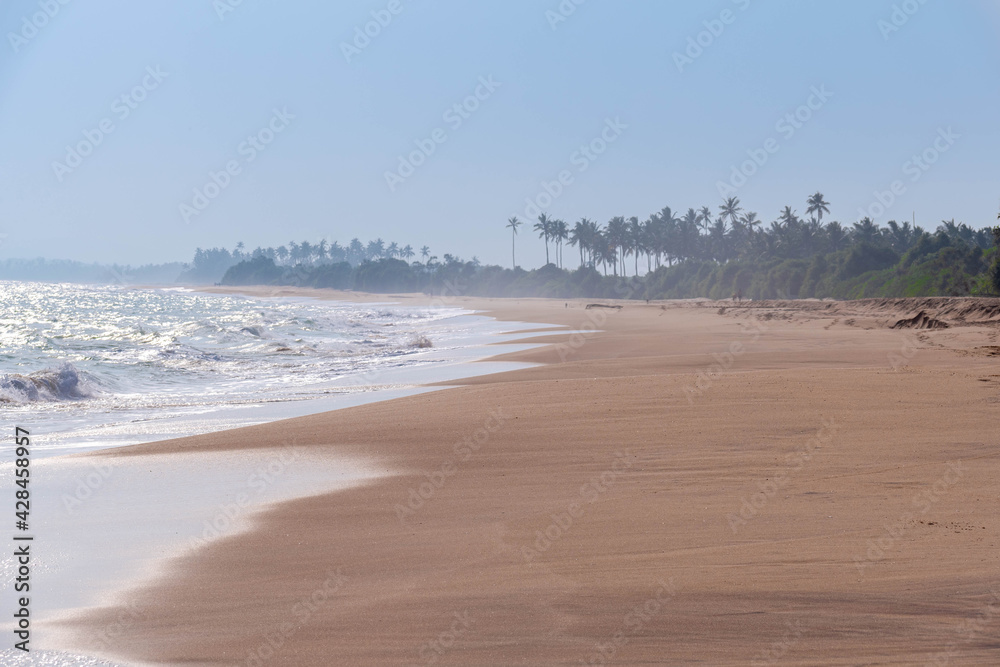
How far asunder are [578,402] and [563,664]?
6.43 m

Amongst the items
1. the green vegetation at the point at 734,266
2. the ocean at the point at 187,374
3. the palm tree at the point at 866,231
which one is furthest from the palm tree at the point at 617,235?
the ocean at the point at 187,374

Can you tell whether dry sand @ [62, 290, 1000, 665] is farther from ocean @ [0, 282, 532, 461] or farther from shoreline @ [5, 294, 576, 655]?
ocean @ [0, 282, 532, 461]

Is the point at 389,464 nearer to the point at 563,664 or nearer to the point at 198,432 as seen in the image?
the point at 198,432

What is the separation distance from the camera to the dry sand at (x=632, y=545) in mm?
3611

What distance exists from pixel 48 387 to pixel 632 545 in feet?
46.2

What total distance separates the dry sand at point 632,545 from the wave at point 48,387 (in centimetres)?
695

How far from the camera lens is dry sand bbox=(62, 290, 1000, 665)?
3611 mm

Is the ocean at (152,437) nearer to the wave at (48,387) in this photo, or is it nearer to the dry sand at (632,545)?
the wave at (48,387)

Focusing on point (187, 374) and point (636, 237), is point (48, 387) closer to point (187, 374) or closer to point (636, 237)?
point (187, 374)

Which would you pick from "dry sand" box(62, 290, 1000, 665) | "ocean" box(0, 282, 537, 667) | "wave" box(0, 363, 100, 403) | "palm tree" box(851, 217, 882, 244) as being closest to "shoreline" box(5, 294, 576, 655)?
"ocean" box(0, 282, 537, 667)

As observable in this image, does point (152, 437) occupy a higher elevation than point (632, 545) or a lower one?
lower

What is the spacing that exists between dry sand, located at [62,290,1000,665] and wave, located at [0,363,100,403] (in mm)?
6952

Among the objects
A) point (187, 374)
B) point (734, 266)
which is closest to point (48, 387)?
point (187, 374)

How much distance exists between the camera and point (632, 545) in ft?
15.7
